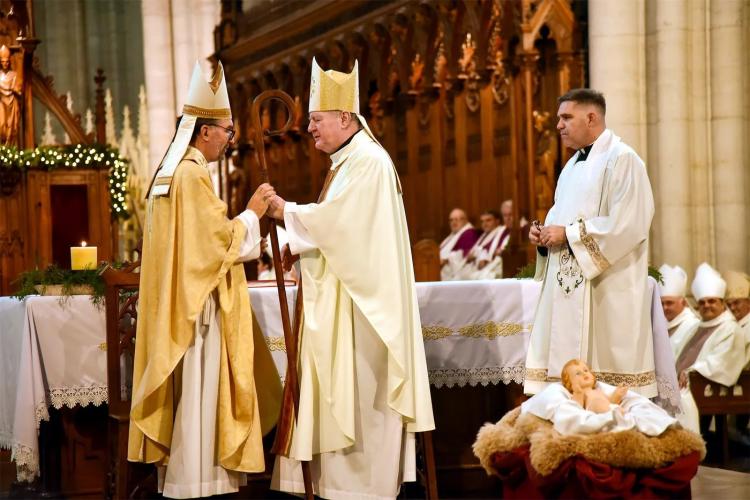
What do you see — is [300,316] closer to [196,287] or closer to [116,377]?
[196,287]

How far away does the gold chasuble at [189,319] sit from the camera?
5.20m

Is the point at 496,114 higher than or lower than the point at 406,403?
higher

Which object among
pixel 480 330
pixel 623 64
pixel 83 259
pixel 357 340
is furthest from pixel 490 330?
pixel 623 64

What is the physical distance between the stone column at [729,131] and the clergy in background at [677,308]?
2.10 ft

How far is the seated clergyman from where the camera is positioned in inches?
182

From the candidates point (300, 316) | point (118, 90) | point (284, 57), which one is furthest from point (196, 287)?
point (118, 90)

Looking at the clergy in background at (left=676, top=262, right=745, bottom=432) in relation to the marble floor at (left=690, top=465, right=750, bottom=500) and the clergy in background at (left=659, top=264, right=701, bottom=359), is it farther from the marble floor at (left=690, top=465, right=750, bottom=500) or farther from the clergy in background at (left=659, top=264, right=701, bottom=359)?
the marble floor at (left=690, top=465, right=750, bottom=500)

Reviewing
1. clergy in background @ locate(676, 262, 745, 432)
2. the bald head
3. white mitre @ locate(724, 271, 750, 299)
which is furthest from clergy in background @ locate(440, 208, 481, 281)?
white mitre @ locate(724, 271, 750, 299)

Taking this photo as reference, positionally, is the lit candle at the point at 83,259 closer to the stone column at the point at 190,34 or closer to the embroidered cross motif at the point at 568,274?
the embroidered cross motif at the point at 568,274

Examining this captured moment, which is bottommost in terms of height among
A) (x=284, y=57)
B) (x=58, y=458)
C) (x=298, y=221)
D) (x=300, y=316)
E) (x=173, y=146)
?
(x=58, y=458)

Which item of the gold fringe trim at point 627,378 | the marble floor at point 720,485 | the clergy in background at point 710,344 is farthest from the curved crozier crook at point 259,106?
the clergy in background at point 710,344

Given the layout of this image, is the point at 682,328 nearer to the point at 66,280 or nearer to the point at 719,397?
the point at 719,397

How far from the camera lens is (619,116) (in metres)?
9.42

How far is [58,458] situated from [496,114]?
239 inches
